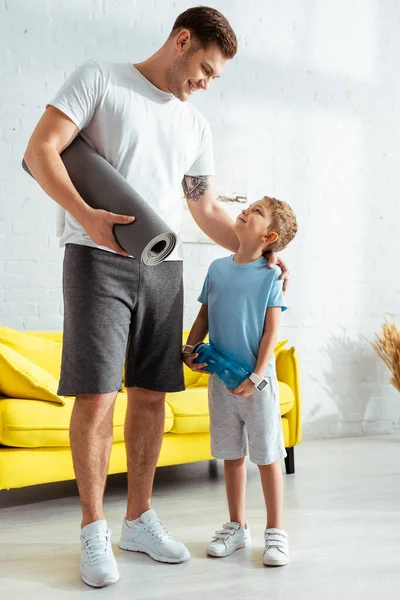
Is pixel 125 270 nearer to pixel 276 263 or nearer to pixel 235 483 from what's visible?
pixel 276 263

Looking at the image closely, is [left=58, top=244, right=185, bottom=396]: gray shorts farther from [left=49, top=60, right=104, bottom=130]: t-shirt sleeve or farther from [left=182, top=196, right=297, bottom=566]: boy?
[left=49, top=60, right=104, bottom=130]: t-shirt sleeve

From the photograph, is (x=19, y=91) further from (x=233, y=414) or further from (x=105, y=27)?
(x=233, y=414)

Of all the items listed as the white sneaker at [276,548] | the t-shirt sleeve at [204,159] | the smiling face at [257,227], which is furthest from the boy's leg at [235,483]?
the t-shirt sleeve at [204,159]

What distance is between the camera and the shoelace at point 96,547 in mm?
1979

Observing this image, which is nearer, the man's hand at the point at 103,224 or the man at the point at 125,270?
the man's hand at the point at 103,224

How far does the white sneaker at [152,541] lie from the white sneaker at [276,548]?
→ 0.78 feet

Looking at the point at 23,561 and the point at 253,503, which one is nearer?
the point at 23,561

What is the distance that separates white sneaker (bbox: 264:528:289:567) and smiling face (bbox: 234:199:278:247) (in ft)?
2.85

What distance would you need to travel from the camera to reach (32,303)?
3.82 m

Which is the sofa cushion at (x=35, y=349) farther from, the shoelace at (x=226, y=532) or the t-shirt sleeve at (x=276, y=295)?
the t-shirt sleeve at (x=276, y=295)

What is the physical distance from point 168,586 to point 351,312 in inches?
114

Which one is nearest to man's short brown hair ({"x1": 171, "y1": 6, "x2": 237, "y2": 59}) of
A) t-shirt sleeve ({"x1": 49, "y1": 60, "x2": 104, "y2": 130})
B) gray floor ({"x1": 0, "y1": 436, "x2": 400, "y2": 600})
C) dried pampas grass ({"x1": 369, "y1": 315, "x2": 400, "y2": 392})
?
t-shirt sleeve ({"x1": 49, "y1": 60, "x2": 104, "y2": 130})

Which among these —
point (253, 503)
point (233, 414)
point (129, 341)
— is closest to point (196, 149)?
point (129, 341)

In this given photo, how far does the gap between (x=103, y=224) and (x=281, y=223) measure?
67 centimetres
